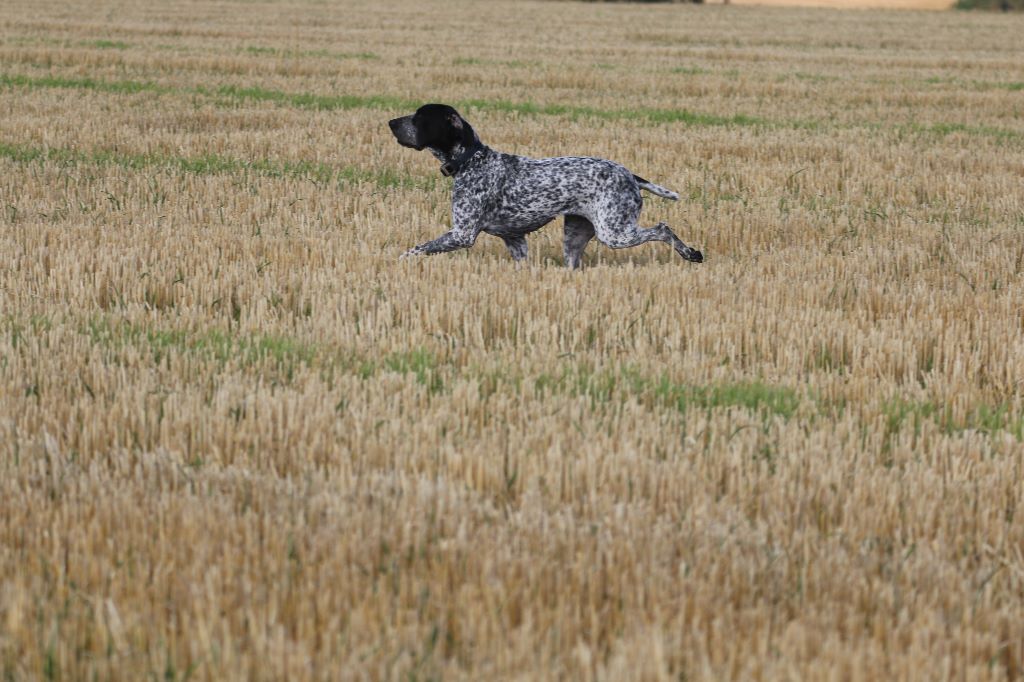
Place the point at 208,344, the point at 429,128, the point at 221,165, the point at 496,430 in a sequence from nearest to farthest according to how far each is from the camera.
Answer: the point at 496,430, the point at 208,344, the point at 429,128, the point at 221,165

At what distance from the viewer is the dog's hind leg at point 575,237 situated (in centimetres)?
762

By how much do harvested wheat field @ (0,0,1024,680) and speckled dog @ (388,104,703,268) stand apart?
0.27 m

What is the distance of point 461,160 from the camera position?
7.25m

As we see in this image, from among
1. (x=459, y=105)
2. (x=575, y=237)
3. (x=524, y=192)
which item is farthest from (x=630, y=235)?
(x=459, y=105)

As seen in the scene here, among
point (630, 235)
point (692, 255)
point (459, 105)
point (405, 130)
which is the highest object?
point (405, 130)

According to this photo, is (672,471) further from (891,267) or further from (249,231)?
(249,231)

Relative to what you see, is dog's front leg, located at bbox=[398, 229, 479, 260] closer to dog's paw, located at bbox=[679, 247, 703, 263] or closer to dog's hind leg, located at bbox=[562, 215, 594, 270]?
dog's hind leg, located at bbox=[562, 215, 594, 270]

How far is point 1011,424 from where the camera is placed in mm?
4484

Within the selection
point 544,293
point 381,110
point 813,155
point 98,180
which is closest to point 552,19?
point 381,110

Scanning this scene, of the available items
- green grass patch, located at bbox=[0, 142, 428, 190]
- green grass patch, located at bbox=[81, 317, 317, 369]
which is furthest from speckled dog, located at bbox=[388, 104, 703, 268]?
green grass patch, located at bbox=[0, 142, 428, 190]

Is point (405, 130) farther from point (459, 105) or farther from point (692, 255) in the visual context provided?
point (459, 105)

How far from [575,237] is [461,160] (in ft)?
3.14

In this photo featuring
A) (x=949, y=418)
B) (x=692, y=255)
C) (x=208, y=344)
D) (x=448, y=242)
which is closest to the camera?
(x=949, y=418)

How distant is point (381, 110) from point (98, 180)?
651 centimetres
